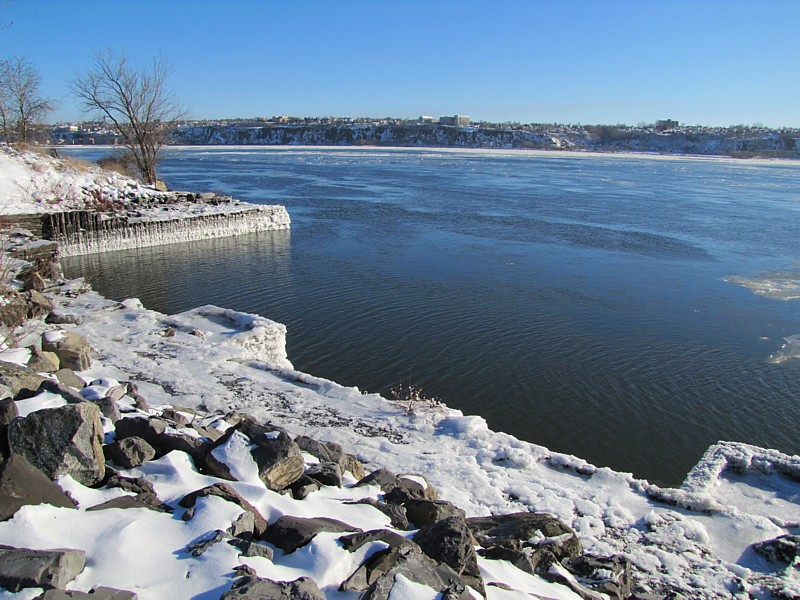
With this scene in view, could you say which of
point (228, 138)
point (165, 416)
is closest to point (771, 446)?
point (165, 416)

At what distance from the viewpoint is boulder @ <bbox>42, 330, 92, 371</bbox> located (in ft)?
34.3

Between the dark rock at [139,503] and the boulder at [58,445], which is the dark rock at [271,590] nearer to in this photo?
the dark rock at [139,503]

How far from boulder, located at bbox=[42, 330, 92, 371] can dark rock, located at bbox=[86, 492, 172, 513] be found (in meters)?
5.91

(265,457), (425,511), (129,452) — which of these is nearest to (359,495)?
(425,511)

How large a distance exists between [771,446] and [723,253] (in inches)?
723

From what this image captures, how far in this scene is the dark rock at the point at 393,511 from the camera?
5.99 meters

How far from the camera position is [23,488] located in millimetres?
5012

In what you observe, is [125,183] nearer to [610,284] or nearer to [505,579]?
[610,284]

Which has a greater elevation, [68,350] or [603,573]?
[68,350]

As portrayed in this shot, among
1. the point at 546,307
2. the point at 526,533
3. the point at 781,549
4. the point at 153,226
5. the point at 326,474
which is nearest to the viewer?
the point at 526,533

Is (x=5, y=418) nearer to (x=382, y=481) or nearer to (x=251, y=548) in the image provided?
(x=251, y=548)

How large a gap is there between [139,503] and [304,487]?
5.33 feet

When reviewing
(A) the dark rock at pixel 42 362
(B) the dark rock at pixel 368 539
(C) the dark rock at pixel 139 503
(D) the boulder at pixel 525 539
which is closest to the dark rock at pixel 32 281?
(A) the dark rock at pixel 42 362

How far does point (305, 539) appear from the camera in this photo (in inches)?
200
